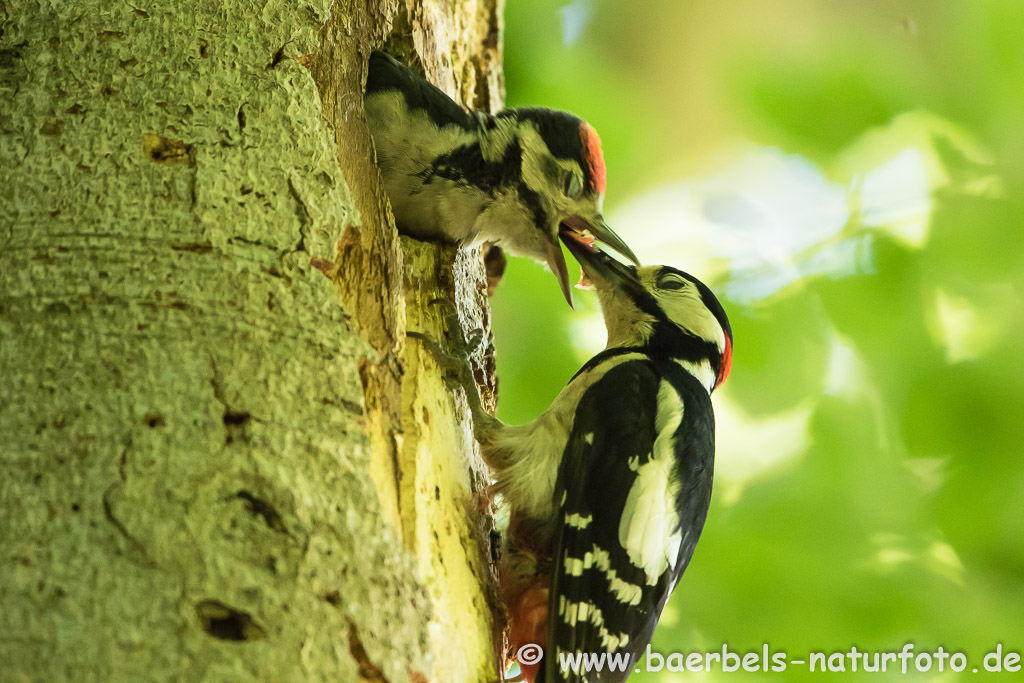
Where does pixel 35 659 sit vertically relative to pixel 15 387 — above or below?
below

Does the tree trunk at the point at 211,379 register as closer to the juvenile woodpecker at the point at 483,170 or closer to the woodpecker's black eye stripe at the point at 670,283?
the juvenile woodpecker at the point at 483,170

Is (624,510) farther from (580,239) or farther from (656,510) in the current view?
(580,239)

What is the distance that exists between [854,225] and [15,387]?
251cm

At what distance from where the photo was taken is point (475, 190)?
2264 mm

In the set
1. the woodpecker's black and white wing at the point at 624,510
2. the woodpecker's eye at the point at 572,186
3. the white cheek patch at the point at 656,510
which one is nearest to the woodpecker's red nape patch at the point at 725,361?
the woodpecker's black and white wing at the point at 624,510

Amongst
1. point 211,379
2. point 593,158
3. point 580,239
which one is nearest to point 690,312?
point 580,239

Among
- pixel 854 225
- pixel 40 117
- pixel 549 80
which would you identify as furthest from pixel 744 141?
pixel 40 117

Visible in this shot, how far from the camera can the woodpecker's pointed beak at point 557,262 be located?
224 centimetres

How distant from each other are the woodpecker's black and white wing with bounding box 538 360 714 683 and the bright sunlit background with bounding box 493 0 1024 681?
0.80 m

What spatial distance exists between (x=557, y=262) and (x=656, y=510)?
2.27 feet

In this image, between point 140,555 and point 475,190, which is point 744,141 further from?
point 140,555

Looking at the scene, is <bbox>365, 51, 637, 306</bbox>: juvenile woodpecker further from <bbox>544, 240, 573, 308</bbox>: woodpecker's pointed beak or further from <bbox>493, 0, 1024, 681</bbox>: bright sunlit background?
<bbox>493, 0, 1024, 681</bbox>: bright sunlit background

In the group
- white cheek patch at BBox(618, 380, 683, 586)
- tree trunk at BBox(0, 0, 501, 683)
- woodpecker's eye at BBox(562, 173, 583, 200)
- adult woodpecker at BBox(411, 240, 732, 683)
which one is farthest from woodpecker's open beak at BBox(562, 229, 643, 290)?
tree trunk at BBox(0, 0, 501, 683)

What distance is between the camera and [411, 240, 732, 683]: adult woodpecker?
5.77ft
